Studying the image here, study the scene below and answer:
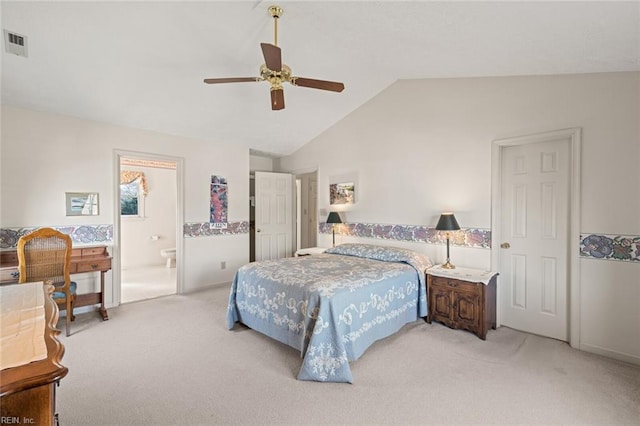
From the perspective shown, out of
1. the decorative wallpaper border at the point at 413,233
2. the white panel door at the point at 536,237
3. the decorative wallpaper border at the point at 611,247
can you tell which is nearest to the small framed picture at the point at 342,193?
the decorative wallpaper border at the point at 413,233

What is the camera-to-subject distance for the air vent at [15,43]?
2514 mm

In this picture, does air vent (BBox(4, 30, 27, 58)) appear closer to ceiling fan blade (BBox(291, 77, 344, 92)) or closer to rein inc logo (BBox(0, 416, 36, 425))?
ceiling fan blade (BBox(291, 77, 344, 92))

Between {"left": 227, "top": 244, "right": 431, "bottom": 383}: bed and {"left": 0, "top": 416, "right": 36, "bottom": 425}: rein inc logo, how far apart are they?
5.57ft

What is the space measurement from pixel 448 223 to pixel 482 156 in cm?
85

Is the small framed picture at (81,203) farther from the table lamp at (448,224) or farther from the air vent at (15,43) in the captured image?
the table lamp at (448,224)

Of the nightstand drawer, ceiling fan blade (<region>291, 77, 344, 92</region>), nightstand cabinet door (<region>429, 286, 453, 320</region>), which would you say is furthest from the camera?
nightstand cabinet door (<region>429, 286, 453, 320</region>)

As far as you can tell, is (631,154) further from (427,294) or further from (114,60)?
(114,60)

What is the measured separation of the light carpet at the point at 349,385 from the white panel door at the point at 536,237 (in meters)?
0.27

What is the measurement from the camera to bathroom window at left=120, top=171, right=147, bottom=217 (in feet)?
21.3

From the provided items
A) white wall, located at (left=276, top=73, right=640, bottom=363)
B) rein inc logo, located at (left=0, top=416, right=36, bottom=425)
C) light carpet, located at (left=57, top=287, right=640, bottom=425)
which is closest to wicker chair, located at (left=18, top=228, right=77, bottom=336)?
light carpet, located at (left=57, top=287, right=640, bottom=425)

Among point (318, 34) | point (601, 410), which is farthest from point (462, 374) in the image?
point (318, 34)

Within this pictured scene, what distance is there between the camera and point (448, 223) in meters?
3.43

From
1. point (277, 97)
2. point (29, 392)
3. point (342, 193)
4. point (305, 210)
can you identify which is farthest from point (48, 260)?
point (305, 210)

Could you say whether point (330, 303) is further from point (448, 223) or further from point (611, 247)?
point (611, 247)
